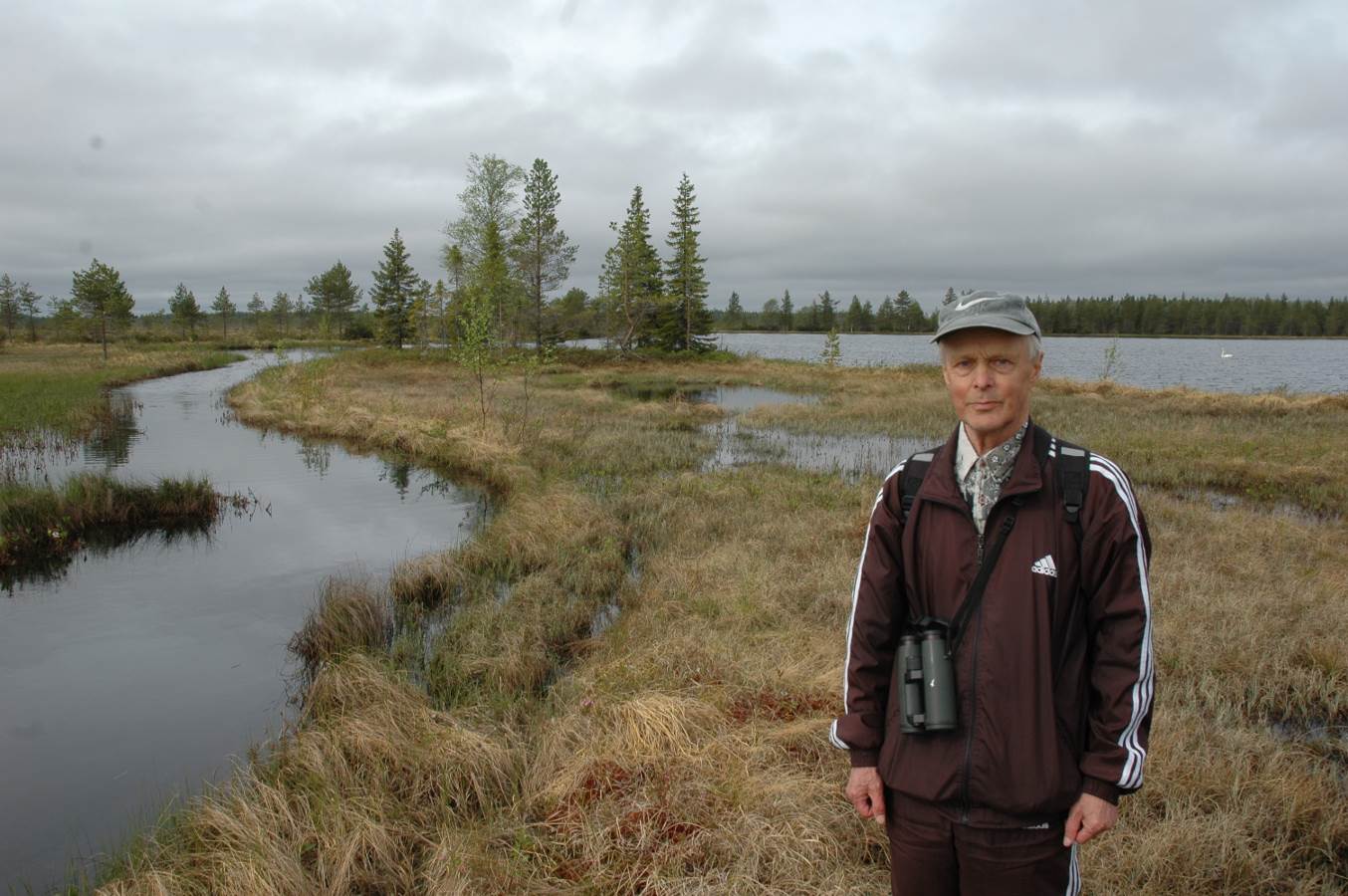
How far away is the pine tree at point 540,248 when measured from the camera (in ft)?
154

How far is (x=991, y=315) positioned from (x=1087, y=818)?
1.38m

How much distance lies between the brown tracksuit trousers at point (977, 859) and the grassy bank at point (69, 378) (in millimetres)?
21638

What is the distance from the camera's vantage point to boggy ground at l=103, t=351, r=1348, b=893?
3891 millimetres

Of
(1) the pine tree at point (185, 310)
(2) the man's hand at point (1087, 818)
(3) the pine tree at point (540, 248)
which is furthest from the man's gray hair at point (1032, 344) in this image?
(1) the pine tree at point (185, 310)

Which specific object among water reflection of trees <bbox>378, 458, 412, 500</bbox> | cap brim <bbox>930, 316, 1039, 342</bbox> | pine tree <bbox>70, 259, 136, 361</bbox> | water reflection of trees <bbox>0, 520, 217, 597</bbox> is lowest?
water reflection of trees <bbox>0, 520, 217, 597</bbox>

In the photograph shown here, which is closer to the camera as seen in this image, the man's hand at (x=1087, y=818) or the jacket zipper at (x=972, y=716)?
the man's hand at (x=1087, y=818)

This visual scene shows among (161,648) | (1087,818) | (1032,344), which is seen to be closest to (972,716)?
(1087,818)

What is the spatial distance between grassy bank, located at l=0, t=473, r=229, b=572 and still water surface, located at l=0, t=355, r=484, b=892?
0.62 metres

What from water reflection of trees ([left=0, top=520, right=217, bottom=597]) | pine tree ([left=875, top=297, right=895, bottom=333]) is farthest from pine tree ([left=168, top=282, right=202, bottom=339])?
pine tree ([left=875, top=297, right=895, bottom=333])

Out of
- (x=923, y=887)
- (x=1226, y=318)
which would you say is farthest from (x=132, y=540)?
(x=1226, y=318)

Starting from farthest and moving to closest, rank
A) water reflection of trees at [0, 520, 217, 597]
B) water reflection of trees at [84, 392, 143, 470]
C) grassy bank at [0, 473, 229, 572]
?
water reflection of trees at [84, 392, 143, 470], grassy bank at [0, 473, 229, 572], water reflection of trees at [0, 520, 217, 597]

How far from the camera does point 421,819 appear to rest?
4535 millimetres

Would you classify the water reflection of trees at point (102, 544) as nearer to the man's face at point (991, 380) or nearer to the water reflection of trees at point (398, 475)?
the water reflection of trees at point (398, 475)

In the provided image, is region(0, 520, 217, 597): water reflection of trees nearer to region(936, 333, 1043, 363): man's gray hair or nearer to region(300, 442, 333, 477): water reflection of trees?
region(300, 442, 333, 477): water reflection of trees
